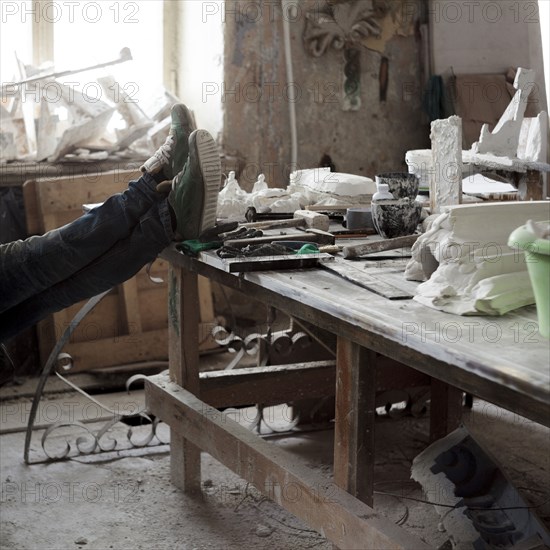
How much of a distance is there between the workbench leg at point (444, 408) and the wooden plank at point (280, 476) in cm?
103

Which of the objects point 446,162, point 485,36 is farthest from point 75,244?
point 485,36

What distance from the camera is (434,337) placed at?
1817 mm

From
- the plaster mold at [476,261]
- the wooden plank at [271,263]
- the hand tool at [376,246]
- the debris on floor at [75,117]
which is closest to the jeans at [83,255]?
the wooden plank at [271,263]

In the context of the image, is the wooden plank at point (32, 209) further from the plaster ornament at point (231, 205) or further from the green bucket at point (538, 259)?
the green bucket at point (538, 259)

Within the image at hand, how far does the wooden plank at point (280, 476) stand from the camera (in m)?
2.27

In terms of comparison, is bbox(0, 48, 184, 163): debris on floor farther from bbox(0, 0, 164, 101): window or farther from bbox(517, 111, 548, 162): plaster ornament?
bbox(517, 111, 548, 162): plaster ornament

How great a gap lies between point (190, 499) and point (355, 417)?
122 cm

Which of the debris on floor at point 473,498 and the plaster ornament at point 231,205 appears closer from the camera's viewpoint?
the debris on floor at point 473,498

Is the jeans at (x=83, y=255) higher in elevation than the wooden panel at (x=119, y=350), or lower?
higher

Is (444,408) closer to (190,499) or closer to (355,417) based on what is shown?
(190,499)

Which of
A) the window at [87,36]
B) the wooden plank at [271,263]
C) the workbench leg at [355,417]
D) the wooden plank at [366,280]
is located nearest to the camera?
the wooden plank at [366,280]

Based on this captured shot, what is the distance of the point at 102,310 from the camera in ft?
15.6

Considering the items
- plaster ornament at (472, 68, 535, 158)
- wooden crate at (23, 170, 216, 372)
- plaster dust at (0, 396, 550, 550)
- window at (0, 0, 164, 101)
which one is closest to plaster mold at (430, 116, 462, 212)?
plaster ornament at (472, 68, 535, 158)

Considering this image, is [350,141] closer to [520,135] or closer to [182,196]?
[520,135]
